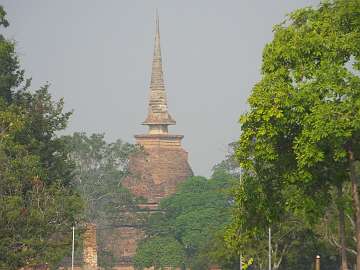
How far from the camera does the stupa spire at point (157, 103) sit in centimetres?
11588

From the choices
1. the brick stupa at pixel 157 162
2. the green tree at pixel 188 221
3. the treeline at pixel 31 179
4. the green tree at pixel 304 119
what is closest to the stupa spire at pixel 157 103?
the brick stupa at pixel 157 162

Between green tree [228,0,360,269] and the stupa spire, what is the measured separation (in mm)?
80132

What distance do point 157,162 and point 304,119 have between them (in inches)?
3129

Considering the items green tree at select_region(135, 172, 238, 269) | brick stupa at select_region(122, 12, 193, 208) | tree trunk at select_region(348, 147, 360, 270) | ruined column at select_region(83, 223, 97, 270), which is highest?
brick stupa at select_region(122, 12, 193, 208)

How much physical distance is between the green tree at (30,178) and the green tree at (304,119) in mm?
17710

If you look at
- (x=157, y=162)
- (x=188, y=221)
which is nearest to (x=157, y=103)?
(x=157, y=162)

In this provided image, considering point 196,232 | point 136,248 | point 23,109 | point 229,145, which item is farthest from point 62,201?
point 229,145

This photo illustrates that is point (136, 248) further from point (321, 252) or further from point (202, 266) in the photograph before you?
point (321, 252)

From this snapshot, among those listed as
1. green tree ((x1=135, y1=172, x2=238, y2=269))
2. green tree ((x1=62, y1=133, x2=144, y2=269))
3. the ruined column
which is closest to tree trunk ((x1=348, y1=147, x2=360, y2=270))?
green tree ((x1=135, y1=172, x2=238, y2=269))

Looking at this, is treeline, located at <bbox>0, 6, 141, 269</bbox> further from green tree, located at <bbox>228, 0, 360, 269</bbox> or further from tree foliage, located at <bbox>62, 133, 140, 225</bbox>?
tree foliage, located at <bbox>62, 133, 140, 225</bbox>

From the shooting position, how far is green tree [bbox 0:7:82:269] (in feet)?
171

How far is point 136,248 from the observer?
102000 mm

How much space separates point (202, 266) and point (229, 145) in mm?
38345

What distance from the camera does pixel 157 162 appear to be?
11206 cm
